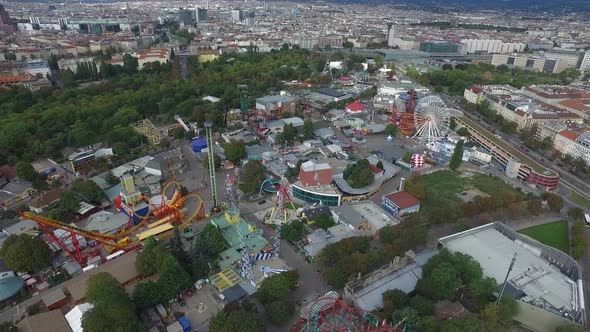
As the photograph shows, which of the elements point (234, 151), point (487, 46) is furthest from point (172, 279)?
point (487, 46)

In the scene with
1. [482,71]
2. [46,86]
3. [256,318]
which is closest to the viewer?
[256,318]

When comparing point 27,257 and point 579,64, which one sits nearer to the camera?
point 27,257

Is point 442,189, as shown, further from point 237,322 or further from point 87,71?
point 87,71

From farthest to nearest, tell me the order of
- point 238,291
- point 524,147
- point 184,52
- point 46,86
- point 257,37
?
point 257,37, point 184,52, point 46,86, point 524,147, point 238,291

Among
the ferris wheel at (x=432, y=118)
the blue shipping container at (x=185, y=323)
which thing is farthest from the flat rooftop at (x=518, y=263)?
the ferris wheel at (x=432, y=118)

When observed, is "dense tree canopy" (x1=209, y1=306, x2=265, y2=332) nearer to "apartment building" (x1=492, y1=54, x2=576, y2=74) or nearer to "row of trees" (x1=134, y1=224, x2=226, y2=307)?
"row of trees" (x1=134, y1=224, x2=226, y2=307)

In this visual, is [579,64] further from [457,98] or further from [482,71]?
[457,98]

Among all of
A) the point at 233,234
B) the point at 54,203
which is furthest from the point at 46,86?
the point at 233,234
